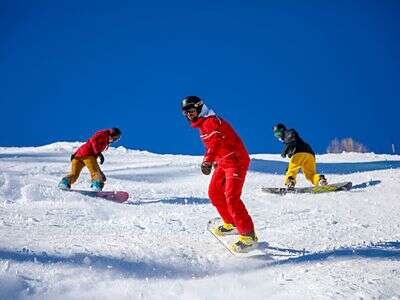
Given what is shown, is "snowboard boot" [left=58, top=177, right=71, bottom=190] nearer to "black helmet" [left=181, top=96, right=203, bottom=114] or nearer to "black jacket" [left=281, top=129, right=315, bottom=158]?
"black jacket" [left=281, top=129, right=315, bottom=158]

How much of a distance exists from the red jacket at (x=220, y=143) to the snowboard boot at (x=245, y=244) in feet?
3.06

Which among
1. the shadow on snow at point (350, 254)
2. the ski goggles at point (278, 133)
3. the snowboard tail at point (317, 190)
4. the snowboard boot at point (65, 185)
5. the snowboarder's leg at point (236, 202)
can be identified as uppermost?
the ski goggles at point (278, 133)

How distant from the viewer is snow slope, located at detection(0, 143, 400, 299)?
3.88 m

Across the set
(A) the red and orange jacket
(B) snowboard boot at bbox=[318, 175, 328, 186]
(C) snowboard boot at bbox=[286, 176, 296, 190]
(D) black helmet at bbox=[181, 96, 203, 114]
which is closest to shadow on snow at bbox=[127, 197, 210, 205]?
(C) snowboard boot at bbox=[286, 176, 296, 190]

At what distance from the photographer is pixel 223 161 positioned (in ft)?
19.4

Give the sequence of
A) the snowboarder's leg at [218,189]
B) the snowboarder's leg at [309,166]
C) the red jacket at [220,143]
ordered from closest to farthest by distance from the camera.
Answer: the red jacket at [220,143], the snowboarder's leg at [218,189], the snowboarder's leg at [309,166]

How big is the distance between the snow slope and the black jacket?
5.50 feet

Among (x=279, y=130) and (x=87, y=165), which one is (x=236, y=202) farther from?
(x=279, y=130)

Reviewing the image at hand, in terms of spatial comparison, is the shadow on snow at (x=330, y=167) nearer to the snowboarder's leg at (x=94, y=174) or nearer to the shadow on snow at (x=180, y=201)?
the shadow on snow at (x=180, y=201)

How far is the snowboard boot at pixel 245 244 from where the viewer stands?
530 centimetres

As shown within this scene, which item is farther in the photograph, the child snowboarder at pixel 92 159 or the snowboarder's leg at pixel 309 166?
the snowboarder's leg at pixel 309 166

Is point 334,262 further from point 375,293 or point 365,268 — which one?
point 375,293

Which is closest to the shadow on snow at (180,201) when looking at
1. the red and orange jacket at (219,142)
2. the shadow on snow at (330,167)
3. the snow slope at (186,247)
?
the snow slope at (186,247)

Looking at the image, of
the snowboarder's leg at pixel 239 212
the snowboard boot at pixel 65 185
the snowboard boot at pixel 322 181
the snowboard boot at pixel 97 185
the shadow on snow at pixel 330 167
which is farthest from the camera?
the shadow on snow at pixel 330 167
